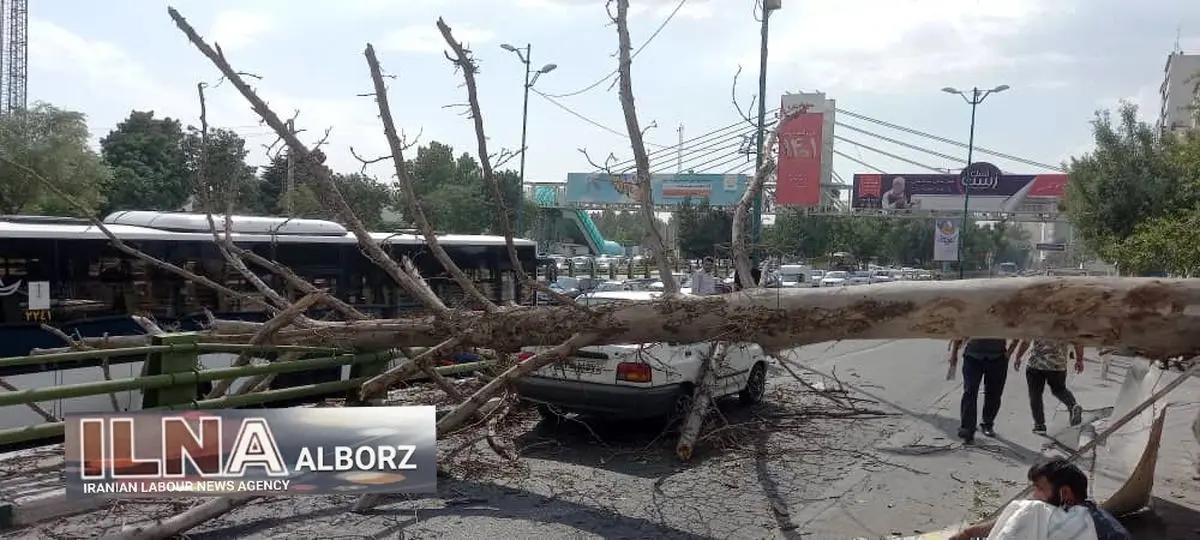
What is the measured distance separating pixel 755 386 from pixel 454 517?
5105 millimetres

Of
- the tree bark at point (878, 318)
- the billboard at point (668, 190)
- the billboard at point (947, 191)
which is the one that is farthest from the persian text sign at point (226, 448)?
the billboard at point (947, 191)

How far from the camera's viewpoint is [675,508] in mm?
5969

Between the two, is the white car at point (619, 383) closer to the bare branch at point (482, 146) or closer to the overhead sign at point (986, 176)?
the bare branch at point (482, 146)

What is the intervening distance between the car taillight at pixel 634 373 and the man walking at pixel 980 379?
3002 millimetres

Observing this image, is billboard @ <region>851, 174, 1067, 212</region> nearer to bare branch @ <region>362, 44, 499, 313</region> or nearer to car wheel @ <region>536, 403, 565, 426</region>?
car wheel @ <region>536, 403, 565, 426</region>

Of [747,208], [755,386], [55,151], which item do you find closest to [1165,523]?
[747,208]

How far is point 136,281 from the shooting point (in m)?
9.91

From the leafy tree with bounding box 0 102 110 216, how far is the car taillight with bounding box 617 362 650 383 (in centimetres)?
2434

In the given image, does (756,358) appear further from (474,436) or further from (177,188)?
(177,188)

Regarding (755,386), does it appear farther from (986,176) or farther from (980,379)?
(986,176)

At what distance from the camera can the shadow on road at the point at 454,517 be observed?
523 centimetres

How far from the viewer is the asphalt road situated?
532 centimetres

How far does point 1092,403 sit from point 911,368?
3.53 m

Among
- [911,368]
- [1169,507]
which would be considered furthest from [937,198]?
[1169,507]
